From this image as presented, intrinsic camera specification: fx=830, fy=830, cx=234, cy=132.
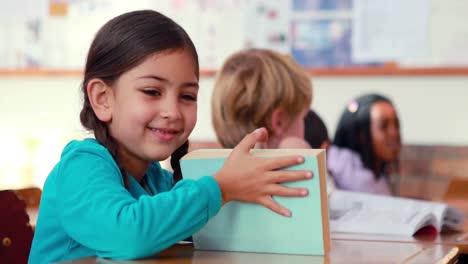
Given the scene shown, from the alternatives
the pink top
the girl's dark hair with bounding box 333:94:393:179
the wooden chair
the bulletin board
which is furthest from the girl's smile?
the bulletin board

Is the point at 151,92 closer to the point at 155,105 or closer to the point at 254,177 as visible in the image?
the point at 155,105

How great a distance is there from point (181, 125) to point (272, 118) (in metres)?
0.75

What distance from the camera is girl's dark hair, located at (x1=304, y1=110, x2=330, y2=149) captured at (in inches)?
97.1

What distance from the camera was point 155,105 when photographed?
4.05 ft

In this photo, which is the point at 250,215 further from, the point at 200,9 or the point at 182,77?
the point at 200,9

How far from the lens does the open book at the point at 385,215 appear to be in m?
1.59

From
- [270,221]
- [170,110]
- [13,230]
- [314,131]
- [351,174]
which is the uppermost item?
[170,110]

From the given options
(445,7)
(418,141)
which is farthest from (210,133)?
(445,7)

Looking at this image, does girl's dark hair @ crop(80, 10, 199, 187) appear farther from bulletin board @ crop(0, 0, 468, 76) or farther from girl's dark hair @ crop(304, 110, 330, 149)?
bulletin board @ crop(0, 0, 468, 76)

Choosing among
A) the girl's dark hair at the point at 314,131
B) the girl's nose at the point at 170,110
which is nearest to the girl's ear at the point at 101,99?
the girl's nose at the point at 170,110

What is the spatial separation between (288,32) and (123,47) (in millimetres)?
2751

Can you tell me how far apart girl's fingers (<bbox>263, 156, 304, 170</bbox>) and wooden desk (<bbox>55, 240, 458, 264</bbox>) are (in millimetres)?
124

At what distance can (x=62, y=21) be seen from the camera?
4.35 meters

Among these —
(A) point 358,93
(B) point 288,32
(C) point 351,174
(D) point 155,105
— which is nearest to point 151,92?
(D) point 155,105
